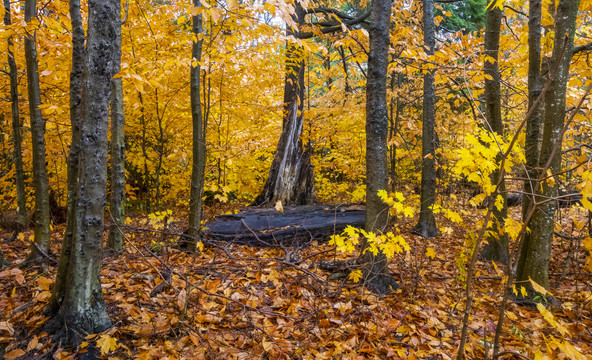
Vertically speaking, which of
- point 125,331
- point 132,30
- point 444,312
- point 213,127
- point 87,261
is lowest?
point 444,312

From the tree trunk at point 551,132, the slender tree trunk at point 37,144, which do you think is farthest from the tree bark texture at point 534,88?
the slender tree trunk at point 37,144

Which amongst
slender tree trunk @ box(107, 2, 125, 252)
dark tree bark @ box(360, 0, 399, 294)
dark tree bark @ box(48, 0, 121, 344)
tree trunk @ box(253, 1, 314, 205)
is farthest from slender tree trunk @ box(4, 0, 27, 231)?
dark tree bark @ box(360, 0, 399, 294)

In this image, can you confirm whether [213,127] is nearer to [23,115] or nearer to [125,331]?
[23,115]

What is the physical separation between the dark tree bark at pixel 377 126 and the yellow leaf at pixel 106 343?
2.42 meters

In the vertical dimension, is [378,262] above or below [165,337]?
above

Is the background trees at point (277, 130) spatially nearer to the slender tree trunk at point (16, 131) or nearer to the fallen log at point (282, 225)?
the slender tree trunk at point (16, 131)

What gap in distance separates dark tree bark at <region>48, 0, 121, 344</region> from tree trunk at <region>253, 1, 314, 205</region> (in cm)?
488

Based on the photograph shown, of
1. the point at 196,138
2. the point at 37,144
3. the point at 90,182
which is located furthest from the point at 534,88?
the point at 37,144

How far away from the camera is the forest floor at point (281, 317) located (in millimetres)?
2414

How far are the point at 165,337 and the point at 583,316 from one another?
4113 mm

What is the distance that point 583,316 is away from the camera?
3.16m

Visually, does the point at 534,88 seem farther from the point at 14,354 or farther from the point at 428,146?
the point at 14,354

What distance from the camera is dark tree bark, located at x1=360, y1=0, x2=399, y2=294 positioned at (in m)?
3.47

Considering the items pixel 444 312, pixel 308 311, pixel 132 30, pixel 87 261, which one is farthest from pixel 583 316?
pixel 132 30
